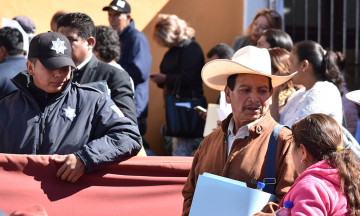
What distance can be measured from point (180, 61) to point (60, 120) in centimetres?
309

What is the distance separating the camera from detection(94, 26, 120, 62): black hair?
15.5 ft

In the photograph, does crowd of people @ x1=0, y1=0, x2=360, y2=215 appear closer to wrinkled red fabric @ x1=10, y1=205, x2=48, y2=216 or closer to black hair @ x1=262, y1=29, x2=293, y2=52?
black hair @ x1=262, y1=29, x2=293, y2=52

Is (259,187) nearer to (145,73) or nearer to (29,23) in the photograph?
(145,73)

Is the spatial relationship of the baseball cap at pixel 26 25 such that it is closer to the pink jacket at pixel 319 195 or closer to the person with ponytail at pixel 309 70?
the person with ponytail at pixel 309 70

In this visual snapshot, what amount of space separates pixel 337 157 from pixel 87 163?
64.1 inches

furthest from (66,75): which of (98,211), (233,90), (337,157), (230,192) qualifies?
(337,157)

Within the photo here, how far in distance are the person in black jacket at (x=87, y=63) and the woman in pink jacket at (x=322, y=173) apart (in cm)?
198

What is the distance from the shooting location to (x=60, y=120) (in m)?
3.04

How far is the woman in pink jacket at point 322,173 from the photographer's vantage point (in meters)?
2.01

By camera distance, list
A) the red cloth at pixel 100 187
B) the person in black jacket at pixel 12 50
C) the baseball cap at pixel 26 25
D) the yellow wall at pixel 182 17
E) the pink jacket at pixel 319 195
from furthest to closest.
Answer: the yellow wall at pixel 182 17 < the baseball cap at pixel 26 25 < the person in black jacket at pixel 12 50 < the red cloth at pixel 100 187 < the pink jacket at pixel 319 195

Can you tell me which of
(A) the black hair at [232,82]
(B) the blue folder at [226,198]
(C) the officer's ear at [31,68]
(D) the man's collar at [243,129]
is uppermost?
(C) the officer's ear at [31,68]

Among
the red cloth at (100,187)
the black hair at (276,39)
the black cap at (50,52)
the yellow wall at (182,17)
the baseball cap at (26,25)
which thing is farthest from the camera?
the yellow wall at (182,17)

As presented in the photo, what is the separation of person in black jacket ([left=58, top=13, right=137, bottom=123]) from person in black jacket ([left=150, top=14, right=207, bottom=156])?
5.89ft

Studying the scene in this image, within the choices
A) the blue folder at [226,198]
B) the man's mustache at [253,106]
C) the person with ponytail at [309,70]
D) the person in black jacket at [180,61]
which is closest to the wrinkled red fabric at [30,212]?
the blue folder at [226,198]
